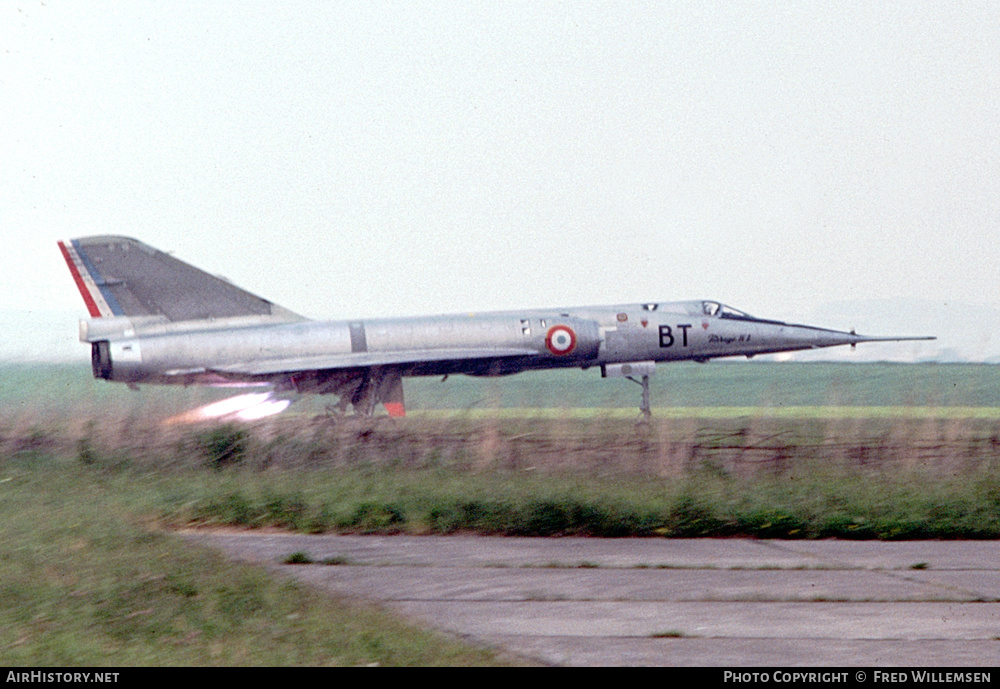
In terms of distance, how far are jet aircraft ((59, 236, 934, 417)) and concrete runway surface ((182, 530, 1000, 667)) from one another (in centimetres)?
1408

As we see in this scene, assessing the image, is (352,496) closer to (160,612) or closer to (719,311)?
(160,612)

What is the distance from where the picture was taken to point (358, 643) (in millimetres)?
5785

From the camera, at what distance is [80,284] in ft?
81.8

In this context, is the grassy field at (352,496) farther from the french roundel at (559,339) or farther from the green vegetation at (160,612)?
the french roundel at (559,339)

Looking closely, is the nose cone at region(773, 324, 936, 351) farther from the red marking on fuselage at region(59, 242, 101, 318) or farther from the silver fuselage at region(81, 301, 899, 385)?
the red marking on fuselage at region(59, 242, 101, 318)

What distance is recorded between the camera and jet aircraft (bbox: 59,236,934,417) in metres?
24.1

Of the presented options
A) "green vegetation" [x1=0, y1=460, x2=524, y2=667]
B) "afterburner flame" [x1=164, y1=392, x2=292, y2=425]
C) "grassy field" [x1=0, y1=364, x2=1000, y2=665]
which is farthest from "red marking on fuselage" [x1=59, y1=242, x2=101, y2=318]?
"green vegetation" [x1=0, y1=460, x2=524, y2=667]

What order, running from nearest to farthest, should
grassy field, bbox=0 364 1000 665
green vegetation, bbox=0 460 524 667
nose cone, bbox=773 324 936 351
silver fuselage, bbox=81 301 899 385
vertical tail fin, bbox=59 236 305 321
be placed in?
green vegetation, bbox=0 460 524 667
grassy field, bbox=0 364 1000 665
silver fuselage, bbox=81 301 899 385
vertical tail fin, bbox=59 236 305 321
nose cone, bbox=773 324 936 351

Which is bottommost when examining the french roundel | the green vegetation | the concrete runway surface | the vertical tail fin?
the concrete runway surface

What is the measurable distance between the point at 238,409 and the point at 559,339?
256 inches

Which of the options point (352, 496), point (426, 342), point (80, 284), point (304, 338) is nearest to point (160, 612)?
point (352, 496)

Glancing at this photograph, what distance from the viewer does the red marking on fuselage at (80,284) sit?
2486 centimetres
